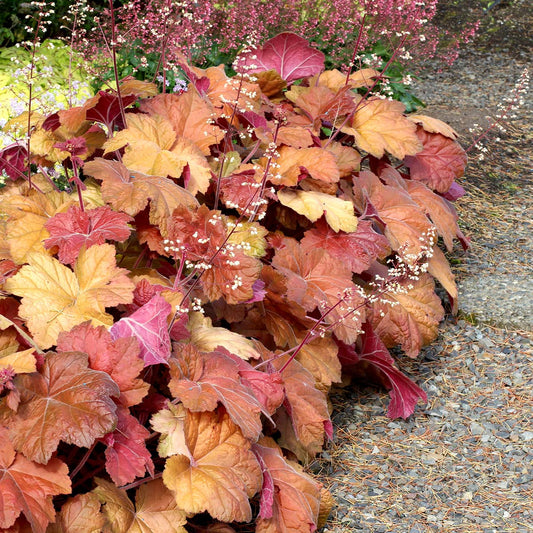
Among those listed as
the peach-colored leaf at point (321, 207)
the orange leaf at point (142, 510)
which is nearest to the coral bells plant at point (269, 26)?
the peach-colored leaf at point (321, 207)

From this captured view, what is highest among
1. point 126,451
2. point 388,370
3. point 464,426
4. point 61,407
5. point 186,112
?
point 186,112

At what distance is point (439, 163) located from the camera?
3443 millimetres

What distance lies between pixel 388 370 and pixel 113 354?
122cm

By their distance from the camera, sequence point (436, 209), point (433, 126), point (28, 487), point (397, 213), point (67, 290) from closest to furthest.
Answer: point (28, 487)
point (67, 290)
point (397, 213)
point (436, 209)
point (433, 126)

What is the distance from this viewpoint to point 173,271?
8.14 ft

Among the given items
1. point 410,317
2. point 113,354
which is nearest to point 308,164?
point 410,317

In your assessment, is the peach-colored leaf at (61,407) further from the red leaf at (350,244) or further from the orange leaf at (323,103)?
the orange leaf at (323,103)

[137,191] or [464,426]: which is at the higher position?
[137,191]

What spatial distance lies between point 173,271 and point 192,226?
0.31 meters

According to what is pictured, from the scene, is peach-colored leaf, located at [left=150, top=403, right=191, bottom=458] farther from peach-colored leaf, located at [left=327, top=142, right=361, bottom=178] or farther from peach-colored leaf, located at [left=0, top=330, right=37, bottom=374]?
peach-colored leaf, located at [left=327, top=142, right=361, bottom=178]

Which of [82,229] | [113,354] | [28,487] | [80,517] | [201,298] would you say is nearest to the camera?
[28,487]

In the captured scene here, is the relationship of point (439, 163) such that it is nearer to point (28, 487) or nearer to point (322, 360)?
point (322, 360)

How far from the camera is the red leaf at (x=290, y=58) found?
3.42 m

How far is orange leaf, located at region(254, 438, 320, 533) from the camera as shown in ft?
6.64
